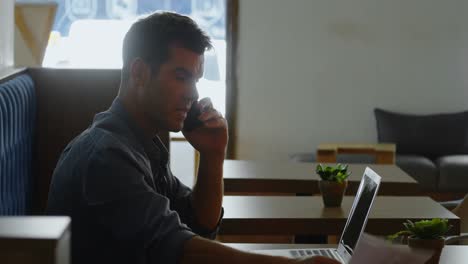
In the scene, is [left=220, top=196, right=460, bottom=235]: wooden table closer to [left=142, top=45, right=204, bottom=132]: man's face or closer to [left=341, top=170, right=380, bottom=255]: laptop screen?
[left=341, top=170, right=380, bottom=255]: laptop screen

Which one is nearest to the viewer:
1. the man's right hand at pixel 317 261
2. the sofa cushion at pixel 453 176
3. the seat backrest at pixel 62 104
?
the man's right hand at pixel 317 261

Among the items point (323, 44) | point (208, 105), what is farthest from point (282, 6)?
point (208, 105)

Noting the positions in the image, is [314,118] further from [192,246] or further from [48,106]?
[192,246]

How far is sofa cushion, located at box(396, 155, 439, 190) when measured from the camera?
6.74 metres

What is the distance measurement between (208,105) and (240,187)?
1.24m

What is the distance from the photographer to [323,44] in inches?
284

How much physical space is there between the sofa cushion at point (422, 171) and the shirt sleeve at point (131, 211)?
5.43 metres

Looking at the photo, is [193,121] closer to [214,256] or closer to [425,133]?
[214,256]

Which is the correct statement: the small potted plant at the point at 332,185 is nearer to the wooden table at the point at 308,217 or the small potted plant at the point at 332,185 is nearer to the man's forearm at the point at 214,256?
the wooden table at the point at 308,217

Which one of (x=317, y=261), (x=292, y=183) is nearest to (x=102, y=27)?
(x=292, y=183)

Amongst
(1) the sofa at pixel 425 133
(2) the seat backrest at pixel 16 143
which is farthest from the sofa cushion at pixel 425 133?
(2) the seat backrest at pixel 16 143

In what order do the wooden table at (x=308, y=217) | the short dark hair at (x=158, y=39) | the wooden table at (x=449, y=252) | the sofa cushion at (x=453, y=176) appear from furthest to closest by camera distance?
the sofa cushion at (x=453, y=176)
the wooden table at (x=308, y=217)
the wooden table at (x=449, y=252)
the short dark hair at (x=158, y=39)

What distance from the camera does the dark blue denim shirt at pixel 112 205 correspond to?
150 cm

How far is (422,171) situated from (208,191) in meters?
4.80
